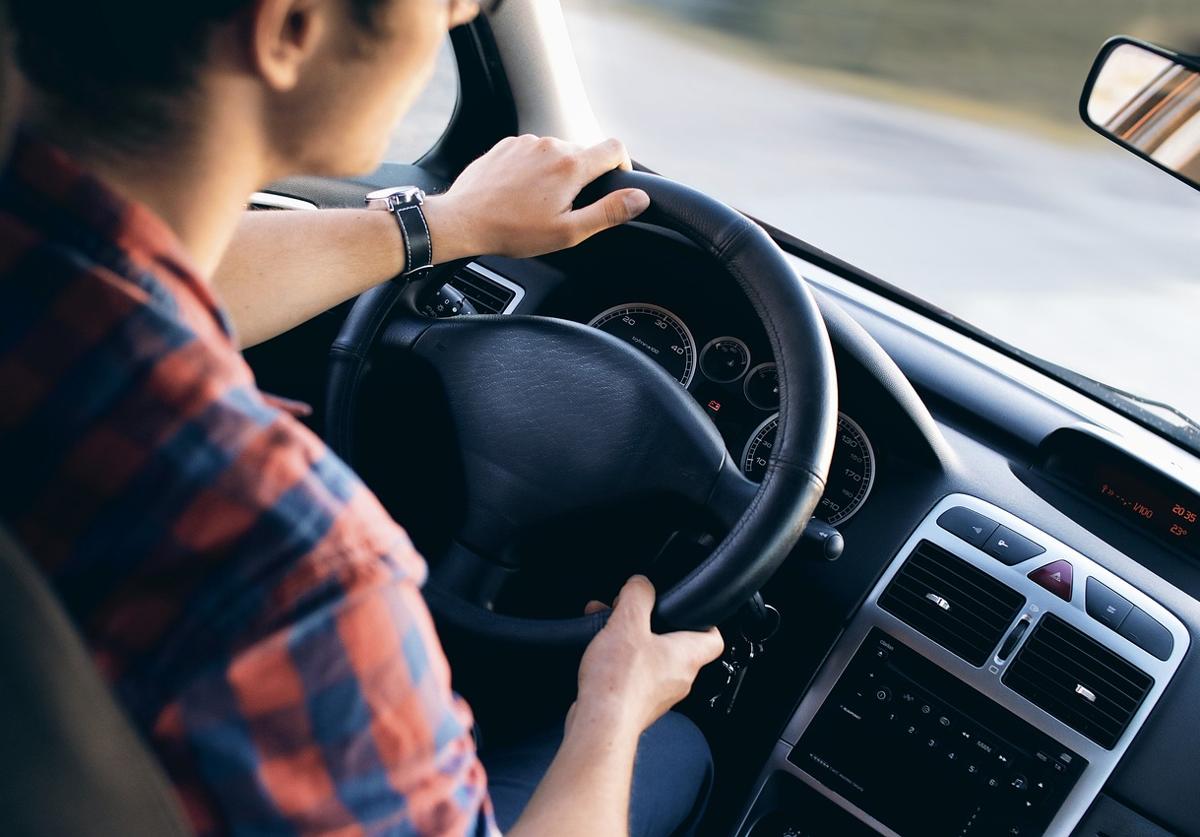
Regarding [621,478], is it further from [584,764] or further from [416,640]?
[416,640]

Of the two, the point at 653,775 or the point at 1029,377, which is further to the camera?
the point at 1029,377

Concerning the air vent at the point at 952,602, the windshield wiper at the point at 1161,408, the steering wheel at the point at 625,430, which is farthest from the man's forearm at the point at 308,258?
the windshield wiper at the point at 1161,408

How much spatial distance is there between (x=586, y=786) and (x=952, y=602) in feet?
2.68

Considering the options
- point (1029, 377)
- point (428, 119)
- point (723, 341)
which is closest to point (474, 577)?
point (723, 341)

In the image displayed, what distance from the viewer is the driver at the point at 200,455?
641 millimetres

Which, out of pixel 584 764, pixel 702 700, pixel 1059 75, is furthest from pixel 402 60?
pixel 1059 75

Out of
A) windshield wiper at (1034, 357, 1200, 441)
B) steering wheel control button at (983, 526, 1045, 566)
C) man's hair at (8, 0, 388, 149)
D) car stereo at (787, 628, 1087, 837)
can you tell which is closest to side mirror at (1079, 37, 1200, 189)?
windshield wiper at (1034, 357, 1200, 441)

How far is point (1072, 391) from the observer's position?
1.93 meters

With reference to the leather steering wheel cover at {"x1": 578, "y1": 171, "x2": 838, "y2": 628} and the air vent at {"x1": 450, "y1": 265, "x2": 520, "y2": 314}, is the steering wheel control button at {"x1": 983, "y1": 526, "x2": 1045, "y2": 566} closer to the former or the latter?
the leather steering wheel cover at {"x1": 578, "y1": 171, "x2": 838, "y2": 628}

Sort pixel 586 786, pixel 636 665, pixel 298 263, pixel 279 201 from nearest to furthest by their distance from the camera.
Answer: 1. pixel 586 786
2. pixel 636 665
3. pixel 298 263
4. pixel 279 201

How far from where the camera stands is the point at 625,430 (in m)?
1.39

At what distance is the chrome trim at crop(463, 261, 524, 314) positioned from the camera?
190 centimetres

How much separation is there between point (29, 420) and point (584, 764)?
0.63 m

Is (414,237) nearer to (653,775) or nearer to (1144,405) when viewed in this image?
(653,775)
